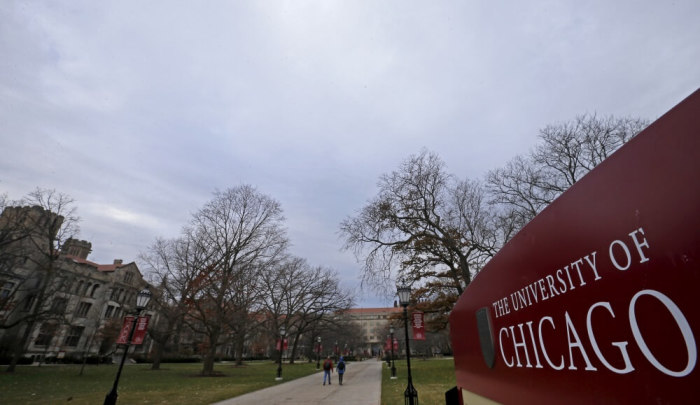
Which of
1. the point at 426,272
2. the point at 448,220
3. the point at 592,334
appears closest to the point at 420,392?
the point at 426,272

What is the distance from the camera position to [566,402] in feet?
4.50

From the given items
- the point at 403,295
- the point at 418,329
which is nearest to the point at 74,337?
the point at 418,329

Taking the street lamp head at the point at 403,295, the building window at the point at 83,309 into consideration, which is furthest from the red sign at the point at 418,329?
the building window at the point at 83,309

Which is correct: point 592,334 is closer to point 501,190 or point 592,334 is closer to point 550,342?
point 550,342

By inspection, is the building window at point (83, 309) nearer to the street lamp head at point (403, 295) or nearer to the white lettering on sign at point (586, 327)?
the street lamp head at point (403, 295)

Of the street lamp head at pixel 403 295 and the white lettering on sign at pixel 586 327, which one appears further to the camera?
the street lamp head at pixel 403 295

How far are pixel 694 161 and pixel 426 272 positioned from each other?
2090cm

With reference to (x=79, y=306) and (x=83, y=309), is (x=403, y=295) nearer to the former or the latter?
(x=79, y=306)

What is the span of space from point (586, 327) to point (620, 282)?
0.98 feet

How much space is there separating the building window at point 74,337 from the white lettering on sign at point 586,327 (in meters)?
59.2

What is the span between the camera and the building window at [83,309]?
46.4m

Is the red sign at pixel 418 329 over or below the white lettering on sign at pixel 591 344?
over

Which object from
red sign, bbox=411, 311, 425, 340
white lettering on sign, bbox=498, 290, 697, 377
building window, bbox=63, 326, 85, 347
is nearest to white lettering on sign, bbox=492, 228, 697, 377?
white lettering on sign, bbox=498, 290, 697, 377

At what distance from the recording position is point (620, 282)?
3.51 feet
